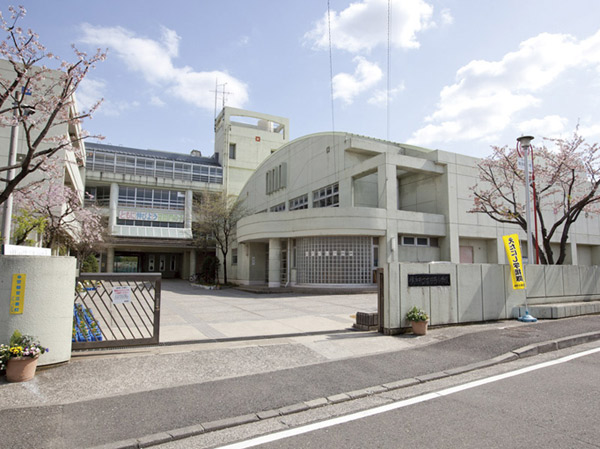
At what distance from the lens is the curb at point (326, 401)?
3.91 metres

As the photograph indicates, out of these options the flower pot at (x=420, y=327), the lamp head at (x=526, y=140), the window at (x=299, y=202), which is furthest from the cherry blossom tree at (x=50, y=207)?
the window at (x=299, y=202)

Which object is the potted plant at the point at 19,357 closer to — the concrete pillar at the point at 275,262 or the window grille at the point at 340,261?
the window grille at the point at 340,261

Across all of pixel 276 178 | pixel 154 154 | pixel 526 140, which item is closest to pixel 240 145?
pixel 154 154

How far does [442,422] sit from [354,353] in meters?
3.39

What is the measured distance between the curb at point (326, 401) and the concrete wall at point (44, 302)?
3240 mm

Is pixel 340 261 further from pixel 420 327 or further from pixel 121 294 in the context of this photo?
pixel 121 294

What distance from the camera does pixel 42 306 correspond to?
20.1ft

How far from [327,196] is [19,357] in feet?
75.0

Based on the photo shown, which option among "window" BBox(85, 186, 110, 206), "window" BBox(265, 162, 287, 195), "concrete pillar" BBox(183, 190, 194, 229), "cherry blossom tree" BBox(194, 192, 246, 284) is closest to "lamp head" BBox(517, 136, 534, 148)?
"window" BBox(265, 162, 287, 195)

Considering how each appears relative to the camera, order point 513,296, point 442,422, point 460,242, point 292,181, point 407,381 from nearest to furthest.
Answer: point 442,422 → point 407,381 → point 513,296 → point 460,242 → point 292,181

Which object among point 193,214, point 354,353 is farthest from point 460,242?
point 193,214

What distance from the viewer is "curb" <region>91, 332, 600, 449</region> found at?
12.8 ft

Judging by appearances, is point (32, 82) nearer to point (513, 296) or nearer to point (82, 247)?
point (513, 296)

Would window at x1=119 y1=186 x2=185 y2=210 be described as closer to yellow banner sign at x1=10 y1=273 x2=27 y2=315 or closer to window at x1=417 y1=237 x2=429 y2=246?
window at x1=417 y1=237 x2=429 y2=246
